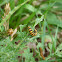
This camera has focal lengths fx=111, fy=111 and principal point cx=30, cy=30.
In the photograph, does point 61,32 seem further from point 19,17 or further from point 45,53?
point 19,17

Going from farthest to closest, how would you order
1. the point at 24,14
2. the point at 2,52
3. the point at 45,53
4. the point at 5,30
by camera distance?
the point at 24,14, the point at 45,53, the point at 5,30, the point at 2,52

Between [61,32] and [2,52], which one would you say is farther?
[61,32]

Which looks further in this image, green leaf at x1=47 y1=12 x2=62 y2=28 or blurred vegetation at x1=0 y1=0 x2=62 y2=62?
green leaf at x1=47 y1=12 x2=62 y2=28

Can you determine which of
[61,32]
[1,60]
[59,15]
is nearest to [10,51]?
[1,60]

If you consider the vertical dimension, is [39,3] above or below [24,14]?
above

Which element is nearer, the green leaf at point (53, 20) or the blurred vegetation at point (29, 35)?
the blurred vegetation at point (29, 35)

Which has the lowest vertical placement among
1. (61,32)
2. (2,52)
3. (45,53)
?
(45,53)

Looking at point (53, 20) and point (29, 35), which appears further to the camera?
point (53, 20)

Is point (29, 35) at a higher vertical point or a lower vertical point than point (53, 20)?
lower
